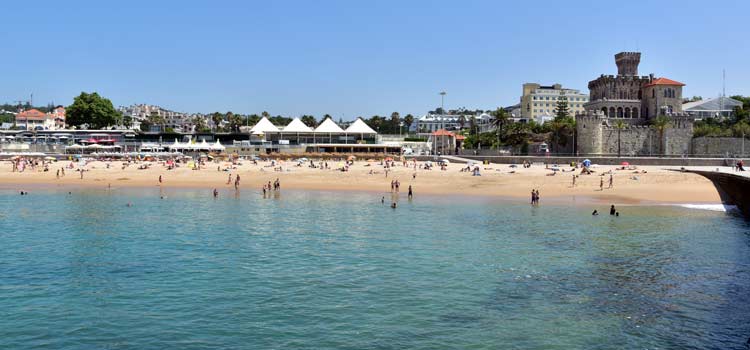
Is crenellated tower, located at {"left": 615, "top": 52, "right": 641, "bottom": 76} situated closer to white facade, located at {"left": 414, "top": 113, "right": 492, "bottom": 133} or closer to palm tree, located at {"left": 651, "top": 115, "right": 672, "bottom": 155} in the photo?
palm tree, located at {"left": 651, "top": 115, "right": 672, "bottom": 155}

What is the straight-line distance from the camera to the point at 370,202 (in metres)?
35.2

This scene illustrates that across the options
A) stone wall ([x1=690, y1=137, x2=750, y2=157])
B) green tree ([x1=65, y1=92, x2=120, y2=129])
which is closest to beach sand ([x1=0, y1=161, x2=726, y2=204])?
stone wall ([x1=690, y1=137, x2=750, y2=157])

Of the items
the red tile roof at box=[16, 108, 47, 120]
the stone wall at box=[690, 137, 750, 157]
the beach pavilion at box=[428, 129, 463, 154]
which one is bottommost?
the stone wall at box=[690, 137, 750, 157]

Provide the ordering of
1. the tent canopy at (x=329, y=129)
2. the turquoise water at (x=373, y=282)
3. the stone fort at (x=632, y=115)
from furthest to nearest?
the tent canopy at (x=329, y=129) → the stone fort at (x=632, y=115) → the turquoise water at (x=373, y=282)

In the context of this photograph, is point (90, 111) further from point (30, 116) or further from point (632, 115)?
point (632, 115)

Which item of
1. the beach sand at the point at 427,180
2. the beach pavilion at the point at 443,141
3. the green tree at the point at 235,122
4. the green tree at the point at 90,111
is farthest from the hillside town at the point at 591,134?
the green tree at the point at 235,122

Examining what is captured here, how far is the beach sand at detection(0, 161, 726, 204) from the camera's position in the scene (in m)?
39.5

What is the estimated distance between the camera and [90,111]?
100625 millimetres

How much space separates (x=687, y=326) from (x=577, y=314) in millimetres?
2134

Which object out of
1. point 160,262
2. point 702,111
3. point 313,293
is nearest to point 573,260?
point 313,293

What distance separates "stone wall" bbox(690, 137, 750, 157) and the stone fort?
35.3 inches

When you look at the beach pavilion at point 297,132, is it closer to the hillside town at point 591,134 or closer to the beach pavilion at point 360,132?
the hillside town at point 591,134

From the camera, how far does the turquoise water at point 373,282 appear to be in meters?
11.9

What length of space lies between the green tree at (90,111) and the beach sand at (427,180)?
153 feet
